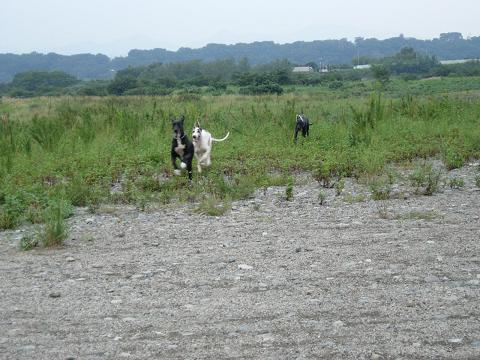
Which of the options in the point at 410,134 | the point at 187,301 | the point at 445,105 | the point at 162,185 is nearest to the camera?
the point at 187,301

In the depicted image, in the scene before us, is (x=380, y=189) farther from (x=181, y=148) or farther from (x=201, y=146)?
(x=201, y=146)

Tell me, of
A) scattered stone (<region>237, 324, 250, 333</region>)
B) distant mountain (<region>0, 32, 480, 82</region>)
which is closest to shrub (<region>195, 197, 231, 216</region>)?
scattered stone (<region>237, 324, 250, 333</region>)

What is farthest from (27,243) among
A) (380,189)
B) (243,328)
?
(380,189)

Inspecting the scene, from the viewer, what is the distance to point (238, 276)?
6.19 m

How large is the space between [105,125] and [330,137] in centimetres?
603

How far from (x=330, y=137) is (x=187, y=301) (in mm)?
11406

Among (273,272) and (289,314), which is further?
(273,272)

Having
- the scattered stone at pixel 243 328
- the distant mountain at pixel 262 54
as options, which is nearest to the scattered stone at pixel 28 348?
the scattered stone at pixel 243 328

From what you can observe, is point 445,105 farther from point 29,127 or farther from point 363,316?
point 363,316

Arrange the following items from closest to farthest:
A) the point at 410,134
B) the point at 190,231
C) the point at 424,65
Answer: the point at 190,231 < the point at 410,134 < the point at 424,65

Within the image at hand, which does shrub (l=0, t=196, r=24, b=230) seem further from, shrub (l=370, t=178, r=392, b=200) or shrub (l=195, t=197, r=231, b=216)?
shrub (l=370, t=178, r=392, b=200)

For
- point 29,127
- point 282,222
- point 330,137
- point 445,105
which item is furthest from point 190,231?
point 445,105

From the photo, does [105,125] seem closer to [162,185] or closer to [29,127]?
[29,127]

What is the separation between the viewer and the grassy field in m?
10.2
